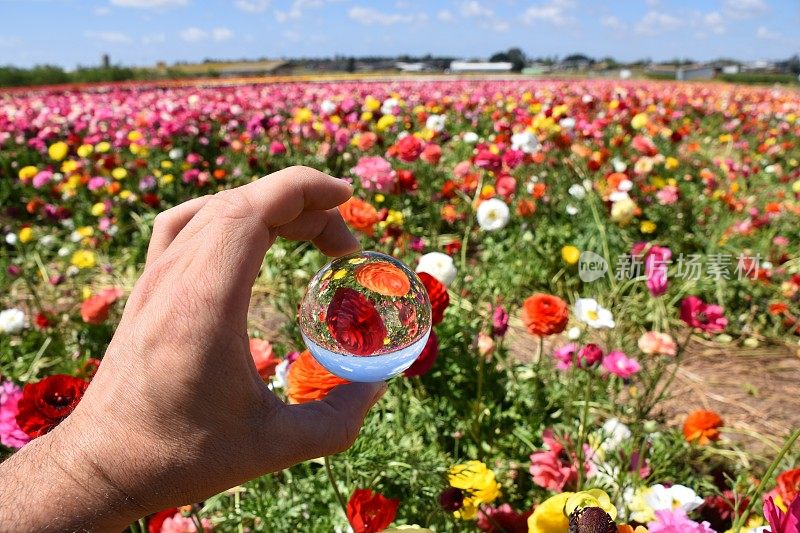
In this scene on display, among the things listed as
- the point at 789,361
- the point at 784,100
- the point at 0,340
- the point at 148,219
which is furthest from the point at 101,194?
the point at 784,100

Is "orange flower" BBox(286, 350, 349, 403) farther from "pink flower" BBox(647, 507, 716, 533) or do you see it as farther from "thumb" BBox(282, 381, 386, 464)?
"pink flower" BBox(647, 507, 716, 533)

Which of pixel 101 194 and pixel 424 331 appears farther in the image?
pixel 101 194

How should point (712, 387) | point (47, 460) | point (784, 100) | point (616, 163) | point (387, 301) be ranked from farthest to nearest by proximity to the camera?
point (784, 100) → point (616, 163) → point (712, 387) → point (387, 301) → point (47, 460)

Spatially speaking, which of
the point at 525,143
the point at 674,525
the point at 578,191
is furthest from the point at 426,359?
the point at 578,191

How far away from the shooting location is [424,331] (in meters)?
0.84

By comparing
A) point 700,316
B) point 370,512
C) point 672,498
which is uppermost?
point 700,316

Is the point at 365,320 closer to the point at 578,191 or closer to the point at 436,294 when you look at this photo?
the point at 436,294

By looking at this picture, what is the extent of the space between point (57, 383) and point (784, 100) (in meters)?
10.1

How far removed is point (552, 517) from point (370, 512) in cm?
34

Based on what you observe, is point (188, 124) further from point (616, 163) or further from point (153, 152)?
point (616, 163)

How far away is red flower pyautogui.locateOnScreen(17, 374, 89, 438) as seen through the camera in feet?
3.21

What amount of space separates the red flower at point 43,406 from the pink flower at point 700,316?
149 centimetres

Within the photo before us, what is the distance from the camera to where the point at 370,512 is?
1018mm

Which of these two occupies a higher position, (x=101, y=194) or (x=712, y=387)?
(x=101, y=194)
